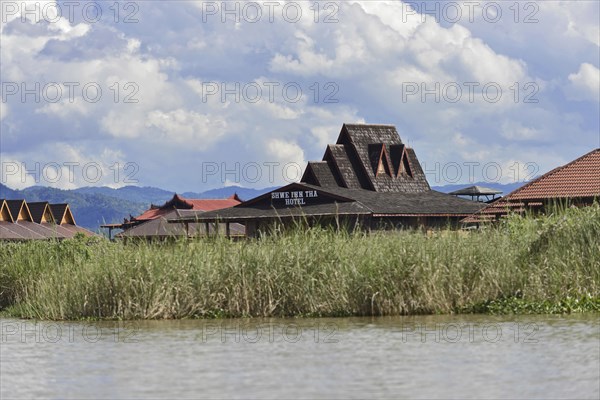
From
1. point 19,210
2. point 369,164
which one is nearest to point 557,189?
point 369,164

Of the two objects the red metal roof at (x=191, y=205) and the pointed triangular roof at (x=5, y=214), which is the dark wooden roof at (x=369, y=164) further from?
the red metal roof at (x=191, y=205)

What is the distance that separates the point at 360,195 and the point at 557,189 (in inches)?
451

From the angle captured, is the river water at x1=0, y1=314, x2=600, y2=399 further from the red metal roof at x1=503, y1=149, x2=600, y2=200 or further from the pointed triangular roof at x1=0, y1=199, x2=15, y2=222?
the pointed triangular roof at x1=0, y1=199, x2=15, y2=222

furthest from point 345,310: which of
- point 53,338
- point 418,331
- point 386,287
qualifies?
point 53,338

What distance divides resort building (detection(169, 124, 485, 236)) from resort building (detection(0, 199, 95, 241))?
20.0 metres

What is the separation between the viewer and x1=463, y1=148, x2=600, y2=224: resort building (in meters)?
41.1

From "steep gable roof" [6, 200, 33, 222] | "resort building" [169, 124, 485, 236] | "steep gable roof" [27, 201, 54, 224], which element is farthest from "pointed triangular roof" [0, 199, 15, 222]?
"resort building" [169, 124, 485, 236]

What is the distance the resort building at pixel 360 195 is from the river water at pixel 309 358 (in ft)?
74.4

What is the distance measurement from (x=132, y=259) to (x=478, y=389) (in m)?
10.8

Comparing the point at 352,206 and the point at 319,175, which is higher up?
the point at 319,175

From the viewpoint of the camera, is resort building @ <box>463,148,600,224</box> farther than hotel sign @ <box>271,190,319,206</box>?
No

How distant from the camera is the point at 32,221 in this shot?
81812mm

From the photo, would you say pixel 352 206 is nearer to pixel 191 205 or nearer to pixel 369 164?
pixel 369 164

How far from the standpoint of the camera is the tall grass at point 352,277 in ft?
74.6
